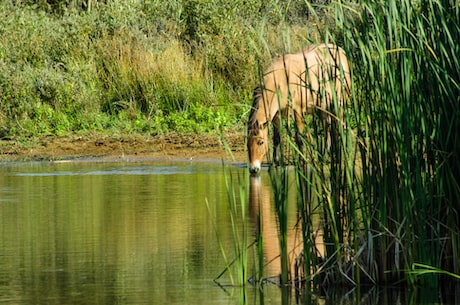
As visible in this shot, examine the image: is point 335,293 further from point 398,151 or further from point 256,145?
point 256,145

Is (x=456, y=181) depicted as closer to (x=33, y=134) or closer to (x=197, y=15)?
(x=33, y=134)

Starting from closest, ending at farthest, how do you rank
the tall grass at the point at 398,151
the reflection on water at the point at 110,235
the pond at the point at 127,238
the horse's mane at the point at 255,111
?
the tall grass at the point at 398,151 → the pond at the point at 127,238 → the reflection on water at the point at 110,235 → the horse's mane at the point at 255,111

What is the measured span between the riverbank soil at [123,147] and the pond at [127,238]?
1379 millimetres

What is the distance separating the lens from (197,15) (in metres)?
20.6

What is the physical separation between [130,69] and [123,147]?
2379mm

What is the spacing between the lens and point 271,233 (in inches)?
373

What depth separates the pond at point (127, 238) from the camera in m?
6.91

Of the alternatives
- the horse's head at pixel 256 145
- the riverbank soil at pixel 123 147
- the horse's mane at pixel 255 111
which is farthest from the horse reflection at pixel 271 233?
the riverbank soil at pixel 123 147

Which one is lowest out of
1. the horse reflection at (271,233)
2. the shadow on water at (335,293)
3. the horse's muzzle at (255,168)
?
the shadow on water at (335,293)

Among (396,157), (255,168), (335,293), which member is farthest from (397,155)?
(255,168)

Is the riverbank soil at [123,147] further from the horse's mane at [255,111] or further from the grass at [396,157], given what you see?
the grass at [396,157]

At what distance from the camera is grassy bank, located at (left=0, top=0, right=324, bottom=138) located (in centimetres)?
1748

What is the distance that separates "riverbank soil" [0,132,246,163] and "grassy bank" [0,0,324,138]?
1.13ft

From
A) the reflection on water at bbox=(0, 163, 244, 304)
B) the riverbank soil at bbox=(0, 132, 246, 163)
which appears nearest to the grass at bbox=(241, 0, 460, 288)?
the reflection on water at bbox=(0, 163, 244, 304)
